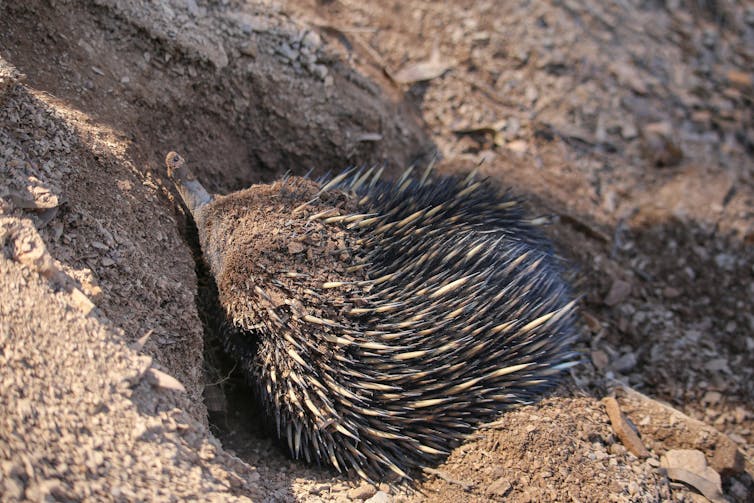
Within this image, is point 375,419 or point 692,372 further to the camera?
point 692,372

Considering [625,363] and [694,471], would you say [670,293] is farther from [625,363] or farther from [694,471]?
[694,471]

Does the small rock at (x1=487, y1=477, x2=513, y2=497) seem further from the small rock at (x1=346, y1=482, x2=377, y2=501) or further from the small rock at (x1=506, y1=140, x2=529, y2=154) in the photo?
the small rock at (x1=506, y1=140, x2=529, y2=154)

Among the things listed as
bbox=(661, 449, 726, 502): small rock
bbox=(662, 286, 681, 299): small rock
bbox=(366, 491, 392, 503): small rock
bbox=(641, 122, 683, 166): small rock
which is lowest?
bbox=(366, 491, 392, 503): small rock

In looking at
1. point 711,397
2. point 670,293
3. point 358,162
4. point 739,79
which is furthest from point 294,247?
point 739,79

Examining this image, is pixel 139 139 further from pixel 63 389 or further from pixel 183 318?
pixel 63 389

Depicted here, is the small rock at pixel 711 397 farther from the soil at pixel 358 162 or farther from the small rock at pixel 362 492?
the small rock at pixel 362 492

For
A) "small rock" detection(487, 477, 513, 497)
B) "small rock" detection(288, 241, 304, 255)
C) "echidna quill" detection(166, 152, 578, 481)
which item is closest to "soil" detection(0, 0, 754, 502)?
"small rock" detection(487, 477, 513, 497)

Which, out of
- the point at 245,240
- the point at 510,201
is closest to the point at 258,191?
the point at 245,240
